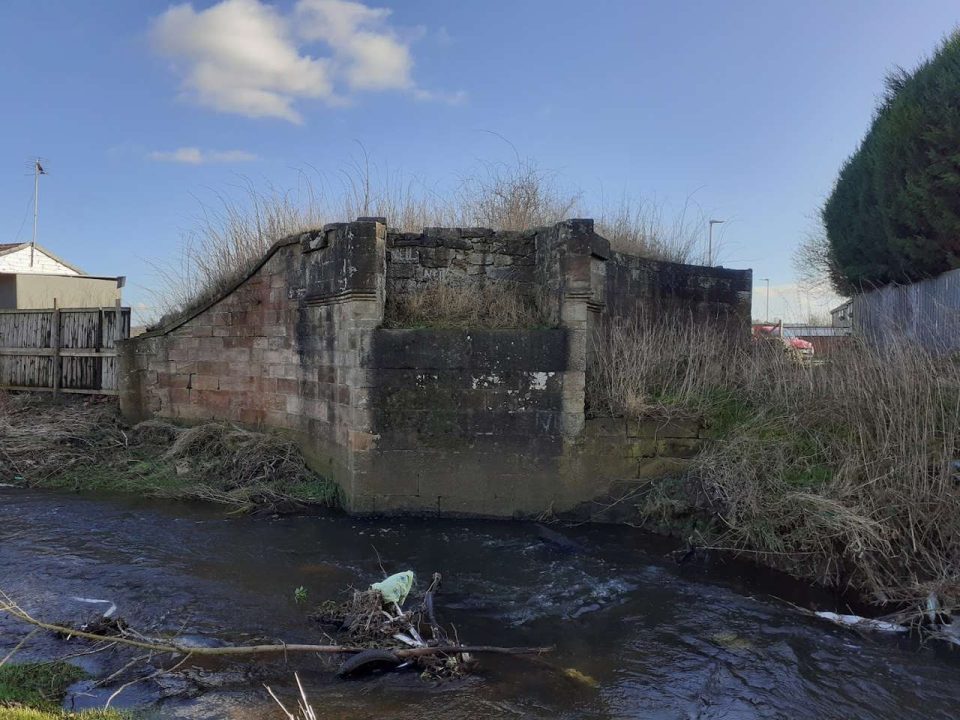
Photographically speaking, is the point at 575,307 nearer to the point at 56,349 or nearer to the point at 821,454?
the point at 821,454

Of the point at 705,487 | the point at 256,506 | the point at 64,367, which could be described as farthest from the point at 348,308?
the point at 64,367

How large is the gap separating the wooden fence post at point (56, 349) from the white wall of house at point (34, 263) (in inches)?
412

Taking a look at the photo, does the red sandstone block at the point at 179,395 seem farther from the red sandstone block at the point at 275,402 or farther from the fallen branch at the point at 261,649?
the fallen branch at the point at 261,649

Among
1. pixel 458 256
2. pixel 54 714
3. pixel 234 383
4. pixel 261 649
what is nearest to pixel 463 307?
pixel 458 256

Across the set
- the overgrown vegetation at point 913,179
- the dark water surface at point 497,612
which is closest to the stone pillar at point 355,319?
the dark water surface at point 497,612

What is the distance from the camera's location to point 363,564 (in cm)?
597

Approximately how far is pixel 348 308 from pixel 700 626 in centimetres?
476

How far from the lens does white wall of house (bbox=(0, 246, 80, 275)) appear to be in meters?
21.2

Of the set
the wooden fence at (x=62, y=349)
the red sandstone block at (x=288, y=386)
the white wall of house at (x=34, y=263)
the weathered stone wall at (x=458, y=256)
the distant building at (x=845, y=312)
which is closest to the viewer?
the weathered stone wall at (x=458, y=256)

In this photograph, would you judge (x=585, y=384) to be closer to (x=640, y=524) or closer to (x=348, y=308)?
(x=640, y=524)

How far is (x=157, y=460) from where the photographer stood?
9.22m

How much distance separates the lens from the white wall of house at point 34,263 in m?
21.2

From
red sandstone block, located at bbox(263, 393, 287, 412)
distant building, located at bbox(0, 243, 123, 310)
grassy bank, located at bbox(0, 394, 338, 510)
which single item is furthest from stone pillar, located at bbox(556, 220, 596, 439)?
distant building, located at bbox(0, 243, 123, 310)

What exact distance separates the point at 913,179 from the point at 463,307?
24.4ft
